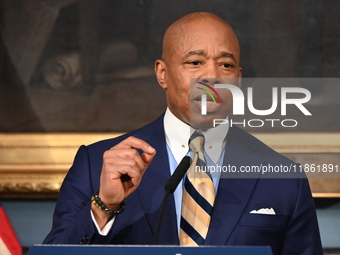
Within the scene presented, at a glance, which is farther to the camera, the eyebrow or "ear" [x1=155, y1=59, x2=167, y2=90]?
"ear" [x1=155, y1=59, x2=167, y2=90]

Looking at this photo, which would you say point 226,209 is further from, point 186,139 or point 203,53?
point 203,53

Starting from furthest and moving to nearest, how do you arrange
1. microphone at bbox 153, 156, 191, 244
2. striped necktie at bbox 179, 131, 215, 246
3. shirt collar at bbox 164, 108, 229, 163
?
shirt collar at bbox 164, 108, 229, 163 < striped necktie at bbox 179, 131, 215, 246 < microphone at bbox 153, 156, 191, 244

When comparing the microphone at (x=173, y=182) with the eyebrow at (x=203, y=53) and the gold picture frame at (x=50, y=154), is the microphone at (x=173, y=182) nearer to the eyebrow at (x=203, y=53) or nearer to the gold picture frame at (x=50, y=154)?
the eyebrow at (x=203, y=53)

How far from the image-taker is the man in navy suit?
2312 mm

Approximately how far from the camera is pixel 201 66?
2.42m

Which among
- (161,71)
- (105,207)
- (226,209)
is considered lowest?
(226,209)

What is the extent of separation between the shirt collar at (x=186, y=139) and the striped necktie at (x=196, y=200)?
16 centimetres

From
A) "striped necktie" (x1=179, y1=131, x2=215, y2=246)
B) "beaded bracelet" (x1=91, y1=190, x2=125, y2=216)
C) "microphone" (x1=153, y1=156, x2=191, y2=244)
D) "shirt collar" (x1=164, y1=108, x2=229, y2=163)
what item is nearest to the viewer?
"microphone" (x1=153, y1=156, x2=191, y2=244)

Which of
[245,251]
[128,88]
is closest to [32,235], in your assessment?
[128,88]

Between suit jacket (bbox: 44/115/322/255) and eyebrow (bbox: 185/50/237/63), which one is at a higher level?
eyebrow (bbox: 185/50/237/63)

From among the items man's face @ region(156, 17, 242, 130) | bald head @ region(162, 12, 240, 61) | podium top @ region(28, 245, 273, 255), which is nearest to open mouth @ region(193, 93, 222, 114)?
man's face @ region(156, 17, 242, 130)

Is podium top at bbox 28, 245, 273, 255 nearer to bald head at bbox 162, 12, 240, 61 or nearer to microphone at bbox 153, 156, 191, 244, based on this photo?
microphone at bbox 153, 156, 191, 244

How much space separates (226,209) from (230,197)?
0.05m

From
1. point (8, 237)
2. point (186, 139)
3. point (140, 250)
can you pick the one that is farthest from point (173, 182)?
point (8, 237)
